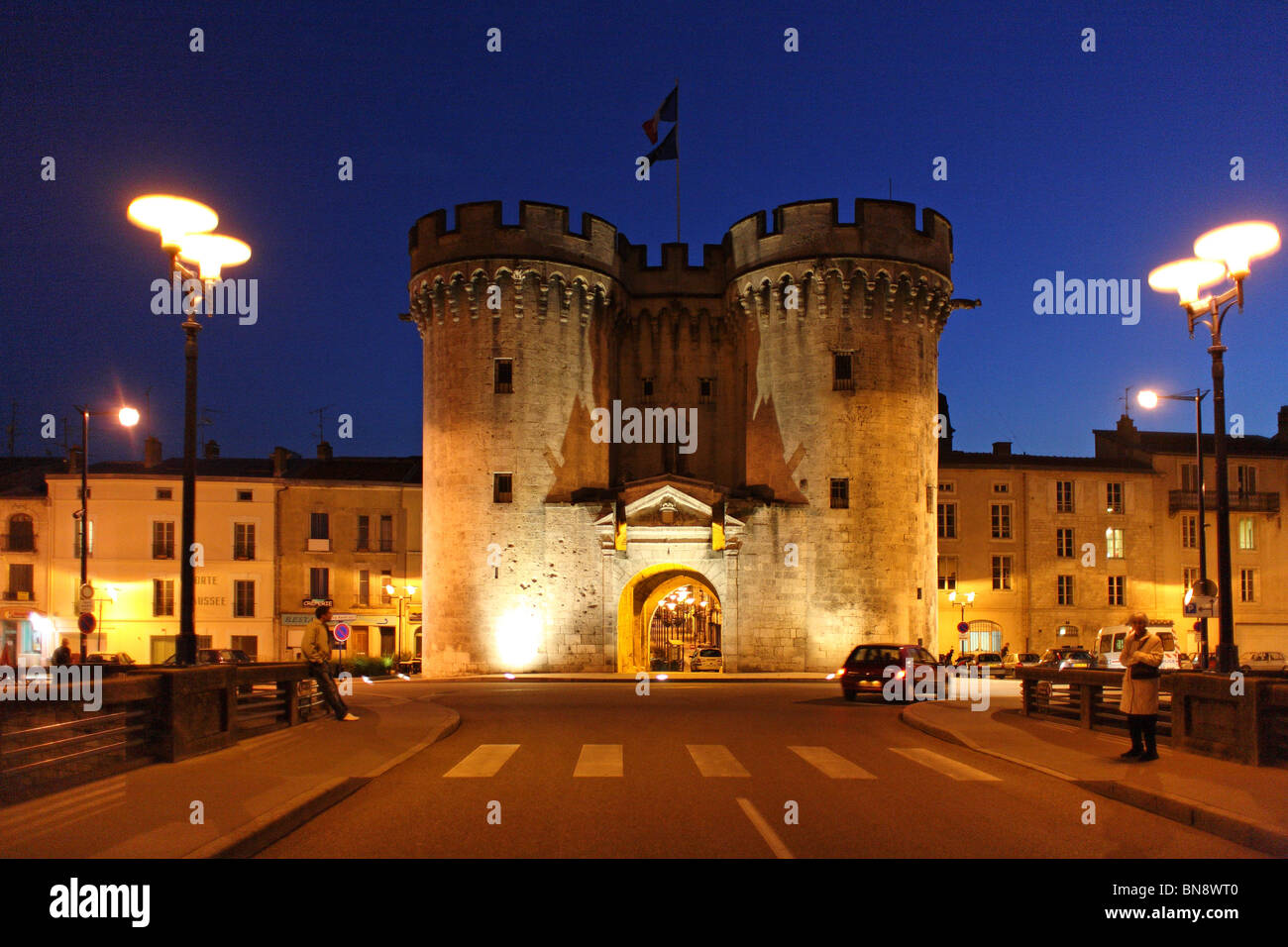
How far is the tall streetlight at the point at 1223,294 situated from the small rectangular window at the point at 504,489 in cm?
2753

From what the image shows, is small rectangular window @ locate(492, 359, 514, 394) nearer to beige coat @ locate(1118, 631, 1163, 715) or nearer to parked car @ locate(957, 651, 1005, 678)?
parked car @ locate(957, 651, 1005, 678)

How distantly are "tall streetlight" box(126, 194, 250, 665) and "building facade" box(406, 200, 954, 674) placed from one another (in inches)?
1031

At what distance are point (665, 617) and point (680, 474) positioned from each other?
550 inches

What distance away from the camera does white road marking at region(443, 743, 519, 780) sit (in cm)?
1226

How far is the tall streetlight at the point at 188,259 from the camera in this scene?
12656mm

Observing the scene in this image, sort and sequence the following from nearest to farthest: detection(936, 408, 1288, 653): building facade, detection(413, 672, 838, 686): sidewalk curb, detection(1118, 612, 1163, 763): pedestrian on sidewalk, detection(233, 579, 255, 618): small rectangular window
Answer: detection(1118, 612, 1163, 763): pedestrian on sidewalk
detection(413, 672, 838, 686): sidewalk curb
detection(233, 579, 255, 618): small rectangular window
detection(936, 408, 1288, 653): building facade

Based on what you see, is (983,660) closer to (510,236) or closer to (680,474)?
(680,474)

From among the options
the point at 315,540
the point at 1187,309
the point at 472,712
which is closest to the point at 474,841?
the point at 1187,309

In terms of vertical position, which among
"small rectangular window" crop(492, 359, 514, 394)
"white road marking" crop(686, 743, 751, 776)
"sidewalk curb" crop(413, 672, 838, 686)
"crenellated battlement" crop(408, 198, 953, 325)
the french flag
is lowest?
"sidewalk curb" crop(413, 672, 838, 686)

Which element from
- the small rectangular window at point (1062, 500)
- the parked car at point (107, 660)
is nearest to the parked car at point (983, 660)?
the small rectangular window at point (1062, 500)

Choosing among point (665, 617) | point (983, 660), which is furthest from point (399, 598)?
point (983, 660)

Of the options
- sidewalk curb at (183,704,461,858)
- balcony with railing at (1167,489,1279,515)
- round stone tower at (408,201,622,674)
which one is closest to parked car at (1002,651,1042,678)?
balcony with railing at (1167,489,1279,515)

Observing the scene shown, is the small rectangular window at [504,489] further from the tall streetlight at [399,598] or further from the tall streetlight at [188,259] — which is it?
the tall streetlight at [188,259]
